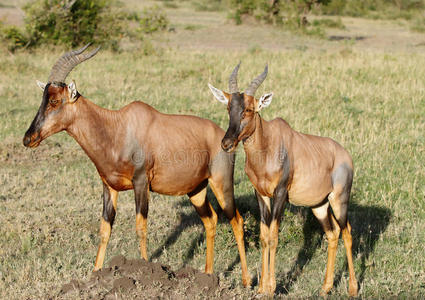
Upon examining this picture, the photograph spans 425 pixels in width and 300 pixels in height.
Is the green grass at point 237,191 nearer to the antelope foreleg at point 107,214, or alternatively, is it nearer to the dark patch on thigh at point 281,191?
the antelope foreleg at point 107,214

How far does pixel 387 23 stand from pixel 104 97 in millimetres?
34921

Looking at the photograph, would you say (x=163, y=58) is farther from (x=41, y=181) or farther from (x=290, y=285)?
(x=290, y=285)

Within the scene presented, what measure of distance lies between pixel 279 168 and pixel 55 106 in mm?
2417

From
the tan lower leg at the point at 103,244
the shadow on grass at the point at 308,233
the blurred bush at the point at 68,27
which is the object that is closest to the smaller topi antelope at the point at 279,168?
the shadow on grass at the point at 308,233

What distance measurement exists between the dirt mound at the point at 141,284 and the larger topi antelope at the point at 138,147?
0.79 meters

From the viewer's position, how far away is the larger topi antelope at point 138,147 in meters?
6.10

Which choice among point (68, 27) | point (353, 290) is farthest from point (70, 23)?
point (353, 290)

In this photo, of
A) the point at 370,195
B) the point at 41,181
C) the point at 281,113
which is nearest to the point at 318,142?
the point at 370,195

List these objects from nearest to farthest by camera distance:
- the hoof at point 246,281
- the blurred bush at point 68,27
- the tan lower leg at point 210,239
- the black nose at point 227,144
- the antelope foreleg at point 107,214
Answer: the black nose at point 227,144 < the antelope foreleg at point 107,214 < the hoof at point 246,281 < the tan lower leg at point 210,239 < the blurred bush at point 68,27

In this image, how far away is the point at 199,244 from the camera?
7.97 m

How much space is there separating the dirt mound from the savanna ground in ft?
0.55

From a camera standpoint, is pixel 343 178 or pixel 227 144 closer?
pixel 227 144

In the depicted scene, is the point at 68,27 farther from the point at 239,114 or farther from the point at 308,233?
the point at 239,114

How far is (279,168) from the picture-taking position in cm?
588
